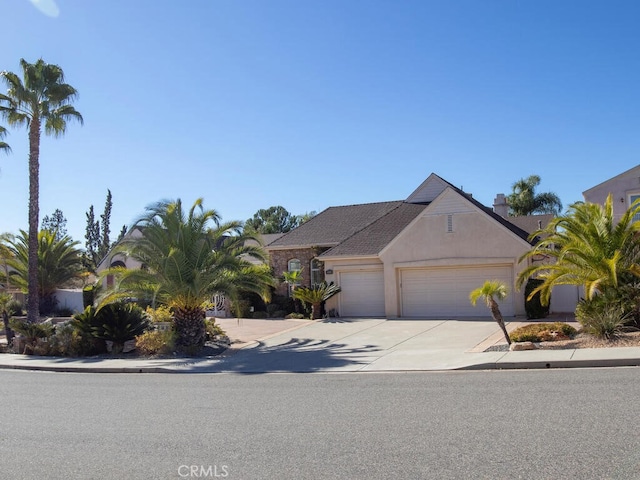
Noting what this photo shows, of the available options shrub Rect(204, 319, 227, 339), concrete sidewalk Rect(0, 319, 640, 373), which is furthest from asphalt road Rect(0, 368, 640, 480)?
shrub Rect(204, 319, 227, 339)

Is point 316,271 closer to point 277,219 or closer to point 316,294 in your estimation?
point 316,294

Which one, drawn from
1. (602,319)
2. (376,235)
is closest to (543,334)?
(602,319)

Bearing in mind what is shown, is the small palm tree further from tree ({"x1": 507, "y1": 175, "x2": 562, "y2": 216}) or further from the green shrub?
tree ({"x1": 507, "y1": 175, "x2": 562, "y2": 216})

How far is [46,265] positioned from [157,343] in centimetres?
1725

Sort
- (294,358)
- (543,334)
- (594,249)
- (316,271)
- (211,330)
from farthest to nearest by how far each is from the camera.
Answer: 1. (316,271)
2. (211,330)
3. (294,358)
4. (594,249)
5. (543,334)

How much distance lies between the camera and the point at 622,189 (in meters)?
25.6

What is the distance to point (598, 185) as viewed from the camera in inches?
1033

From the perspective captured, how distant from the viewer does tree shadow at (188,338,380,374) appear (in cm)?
1456

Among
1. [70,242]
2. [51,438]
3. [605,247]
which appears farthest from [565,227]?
[70,242]

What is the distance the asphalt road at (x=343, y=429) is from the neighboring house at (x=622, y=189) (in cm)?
1691

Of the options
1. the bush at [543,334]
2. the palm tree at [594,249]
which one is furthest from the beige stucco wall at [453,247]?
the bush at [543,334]

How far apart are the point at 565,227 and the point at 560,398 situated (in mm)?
9220

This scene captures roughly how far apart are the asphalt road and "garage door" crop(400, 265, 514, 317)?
12.3 metres

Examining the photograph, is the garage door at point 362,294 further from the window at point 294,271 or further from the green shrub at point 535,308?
the green shrub at point 535,308
